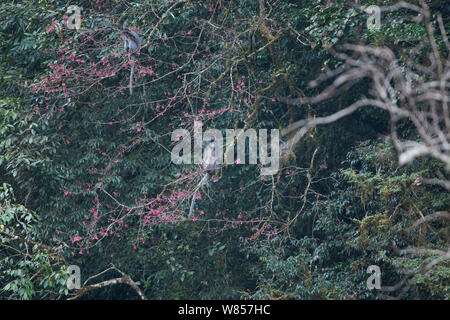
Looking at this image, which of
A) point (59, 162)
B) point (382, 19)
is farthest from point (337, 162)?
point (59, 162)

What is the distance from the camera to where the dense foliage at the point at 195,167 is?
4.61 metres

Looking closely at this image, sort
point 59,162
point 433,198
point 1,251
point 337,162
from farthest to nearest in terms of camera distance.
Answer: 1. point 337,162
2. point 59,162
3. point 1,251
4. point 433,198

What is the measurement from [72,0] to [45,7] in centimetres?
28

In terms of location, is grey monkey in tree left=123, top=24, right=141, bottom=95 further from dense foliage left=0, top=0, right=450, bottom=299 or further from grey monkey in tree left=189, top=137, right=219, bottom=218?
grey monkey in tree left=189, top=137, right=219, bottom=218

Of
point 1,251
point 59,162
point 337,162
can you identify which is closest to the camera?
point 1,251

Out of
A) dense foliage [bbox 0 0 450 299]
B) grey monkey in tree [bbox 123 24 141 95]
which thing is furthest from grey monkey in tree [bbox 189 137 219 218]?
grey monkey in tree [bbox 123 24 141 95]

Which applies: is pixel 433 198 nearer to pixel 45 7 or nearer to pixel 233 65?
pixel 233 65

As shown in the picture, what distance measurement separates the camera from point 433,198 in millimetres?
4395

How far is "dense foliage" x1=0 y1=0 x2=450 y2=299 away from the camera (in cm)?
461

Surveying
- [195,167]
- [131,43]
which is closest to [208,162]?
[195,167]

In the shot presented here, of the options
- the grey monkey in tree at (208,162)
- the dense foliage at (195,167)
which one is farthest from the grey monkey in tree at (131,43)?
the grey monkey in tree at (208,162)

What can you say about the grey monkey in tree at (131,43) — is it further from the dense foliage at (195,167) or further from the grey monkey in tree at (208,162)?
the grey monkey in tree at (208,162)

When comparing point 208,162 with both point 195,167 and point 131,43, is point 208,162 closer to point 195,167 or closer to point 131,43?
point 195,167

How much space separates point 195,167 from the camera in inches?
214
